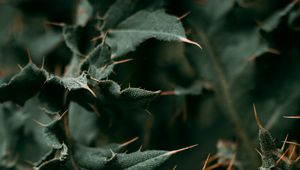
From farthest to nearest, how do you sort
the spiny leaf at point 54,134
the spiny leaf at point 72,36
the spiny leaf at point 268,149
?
the spiny leaf at point 72,36 < the spiny leaf at point 54,134 < the spiny leaf at point 268,149

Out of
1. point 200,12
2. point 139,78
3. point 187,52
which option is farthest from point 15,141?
point 200,12

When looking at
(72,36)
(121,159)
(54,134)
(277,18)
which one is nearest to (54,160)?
(54,134)

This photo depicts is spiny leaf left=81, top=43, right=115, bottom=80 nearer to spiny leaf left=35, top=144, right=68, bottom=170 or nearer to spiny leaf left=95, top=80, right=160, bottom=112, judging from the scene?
spiny leaf left=95, top=80, right=160, bottom=112

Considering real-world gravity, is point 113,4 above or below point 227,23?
above

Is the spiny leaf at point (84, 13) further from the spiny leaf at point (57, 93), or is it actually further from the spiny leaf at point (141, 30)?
the spiny leaf at point (57, 93)

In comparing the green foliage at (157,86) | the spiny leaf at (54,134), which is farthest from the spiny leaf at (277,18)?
the spiny leaf at (54,134)

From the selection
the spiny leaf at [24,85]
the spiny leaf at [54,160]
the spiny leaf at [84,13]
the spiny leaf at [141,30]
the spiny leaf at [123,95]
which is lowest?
the spiny leaf at [54,160]

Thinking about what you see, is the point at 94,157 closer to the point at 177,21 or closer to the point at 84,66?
the point at 84,66

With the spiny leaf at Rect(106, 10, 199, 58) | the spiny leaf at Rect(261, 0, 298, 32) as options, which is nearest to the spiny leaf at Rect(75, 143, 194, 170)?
the spiny leaf at Rect(106, 10, 199, 58)
